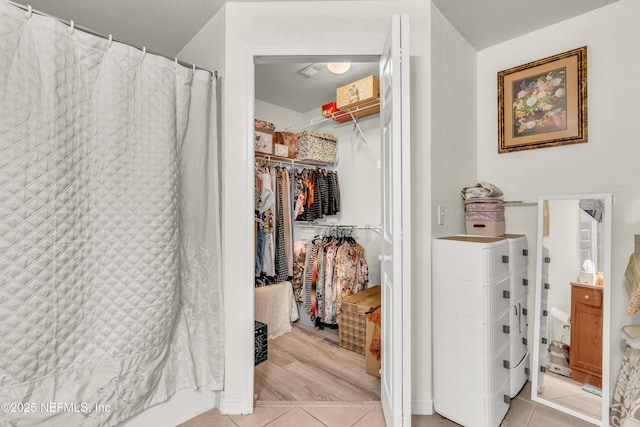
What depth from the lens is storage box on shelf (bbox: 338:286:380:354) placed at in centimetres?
251

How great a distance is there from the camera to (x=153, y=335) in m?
1.54

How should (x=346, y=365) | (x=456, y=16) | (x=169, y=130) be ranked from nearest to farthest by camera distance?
(x=169, y=130), (x=456, y=16), (x=346, y=365)

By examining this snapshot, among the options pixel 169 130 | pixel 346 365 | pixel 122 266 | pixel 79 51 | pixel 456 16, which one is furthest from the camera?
pixel 346 365

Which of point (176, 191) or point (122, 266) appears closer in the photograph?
point (122, 266)

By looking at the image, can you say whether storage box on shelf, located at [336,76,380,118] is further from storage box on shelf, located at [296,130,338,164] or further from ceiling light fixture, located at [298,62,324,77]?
storage box on shelf, located at [296,130,338,164]

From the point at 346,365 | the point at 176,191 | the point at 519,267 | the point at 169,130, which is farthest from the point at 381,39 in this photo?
the point at 346,365

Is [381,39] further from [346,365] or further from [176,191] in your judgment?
[346,365]

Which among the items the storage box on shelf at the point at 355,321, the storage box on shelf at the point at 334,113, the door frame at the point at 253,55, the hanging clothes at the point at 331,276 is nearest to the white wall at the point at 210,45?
the door frame at the point at 253,55

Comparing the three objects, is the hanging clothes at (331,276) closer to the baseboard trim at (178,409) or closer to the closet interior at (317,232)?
the closet interior at (317,232)

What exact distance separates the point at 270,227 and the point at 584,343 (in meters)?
2.42

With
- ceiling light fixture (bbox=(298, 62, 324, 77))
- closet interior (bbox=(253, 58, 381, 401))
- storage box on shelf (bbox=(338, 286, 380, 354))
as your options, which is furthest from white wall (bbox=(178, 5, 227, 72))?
storage box on shelf (bbox=(338, 286, 380, 354))

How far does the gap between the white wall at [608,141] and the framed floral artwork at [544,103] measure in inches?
2.0

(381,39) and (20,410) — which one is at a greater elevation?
(381,39)

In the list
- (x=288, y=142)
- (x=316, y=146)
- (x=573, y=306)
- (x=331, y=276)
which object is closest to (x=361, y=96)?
(x=316, y=146)
